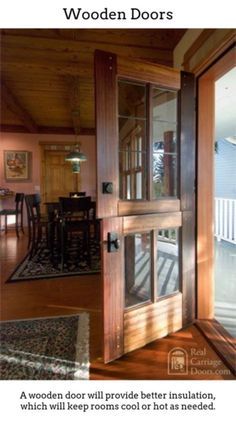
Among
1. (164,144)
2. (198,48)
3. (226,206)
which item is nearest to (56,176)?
(226,206)

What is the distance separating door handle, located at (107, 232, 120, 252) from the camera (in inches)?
64.3

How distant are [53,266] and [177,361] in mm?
2357

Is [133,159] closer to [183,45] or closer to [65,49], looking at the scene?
[183,45]

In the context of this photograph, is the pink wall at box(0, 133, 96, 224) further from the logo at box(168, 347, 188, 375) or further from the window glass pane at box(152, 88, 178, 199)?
the logo at box(168, 347, 188, 375)

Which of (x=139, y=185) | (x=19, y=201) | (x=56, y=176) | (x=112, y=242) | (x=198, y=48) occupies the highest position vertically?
(x=198, y=48)

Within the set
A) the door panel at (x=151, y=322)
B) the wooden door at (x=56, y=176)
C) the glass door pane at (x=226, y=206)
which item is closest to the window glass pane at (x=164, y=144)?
the door panel at (x=151, y=322)

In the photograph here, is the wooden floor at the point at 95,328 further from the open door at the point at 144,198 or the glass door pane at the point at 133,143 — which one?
the glass door pane at the point at 133,143

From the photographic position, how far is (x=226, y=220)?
17.5ft

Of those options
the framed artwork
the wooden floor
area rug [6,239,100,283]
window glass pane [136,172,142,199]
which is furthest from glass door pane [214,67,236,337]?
the framed artwork

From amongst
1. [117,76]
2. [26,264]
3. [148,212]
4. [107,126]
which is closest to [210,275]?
[148,212]

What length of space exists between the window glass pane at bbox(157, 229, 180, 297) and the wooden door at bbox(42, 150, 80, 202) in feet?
17.7

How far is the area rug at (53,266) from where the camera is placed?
3342 millimetres

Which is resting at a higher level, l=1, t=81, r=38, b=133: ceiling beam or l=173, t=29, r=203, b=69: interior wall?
l=1, t=81, r=38, b=133: ceiling beam
